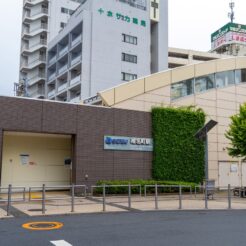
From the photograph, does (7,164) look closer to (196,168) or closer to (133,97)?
(133,97)

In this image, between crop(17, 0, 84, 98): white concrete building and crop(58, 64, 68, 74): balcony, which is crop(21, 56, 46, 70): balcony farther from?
crop(58, 64, 68, 74): balcony

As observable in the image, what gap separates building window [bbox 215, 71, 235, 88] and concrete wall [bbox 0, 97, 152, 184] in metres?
8.30

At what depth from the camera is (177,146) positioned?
25.7m

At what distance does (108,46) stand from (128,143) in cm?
2748

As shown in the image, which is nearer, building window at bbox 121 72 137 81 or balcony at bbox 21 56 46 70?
building window at bbox 121 72 137 81

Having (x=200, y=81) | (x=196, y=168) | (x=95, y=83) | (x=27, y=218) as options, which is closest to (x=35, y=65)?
(x=95, y=83)

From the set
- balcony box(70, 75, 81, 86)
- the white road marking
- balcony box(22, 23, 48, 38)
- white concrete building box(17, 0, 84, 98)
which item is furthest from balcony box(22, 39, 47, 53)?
the white road marking

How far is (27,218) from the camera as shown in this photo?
12.4 metres

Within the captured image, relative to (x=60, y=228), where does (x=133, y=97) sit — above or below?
above

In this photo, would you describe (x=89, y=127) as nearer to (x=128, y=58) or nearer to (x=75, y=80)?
(x=75, y=80)

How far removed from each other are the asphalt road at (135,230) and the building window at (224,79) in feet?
59.8

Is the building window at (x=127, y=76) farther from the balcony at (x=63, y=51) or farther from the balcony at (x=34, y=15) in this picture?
the balcony at (x=34, y=15)

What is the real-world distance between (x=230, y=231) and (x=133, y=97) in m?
16.7

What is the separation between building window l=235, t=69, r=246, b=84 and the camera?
103 ft
